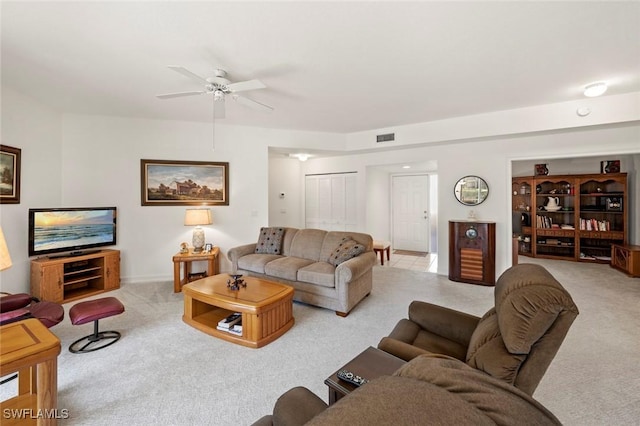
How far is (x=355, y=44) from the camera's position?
7.45 feet

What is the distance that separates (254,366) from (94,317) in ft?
5.04

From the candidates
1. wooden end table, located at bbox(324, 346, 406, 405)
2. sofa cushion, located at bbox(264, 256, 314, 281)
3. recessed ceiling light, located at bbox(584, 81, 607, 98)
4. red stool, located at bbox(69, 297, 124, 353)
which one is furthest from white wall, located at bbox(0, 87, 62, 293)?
recessed ceiling light, located at bbox(584, 81, 607, 98)

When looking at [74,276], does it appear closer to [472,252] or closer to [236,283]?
[236,283]

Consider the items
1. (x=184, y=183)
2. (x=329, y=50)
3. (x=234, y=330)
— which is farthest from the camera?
(x=184, y=183)

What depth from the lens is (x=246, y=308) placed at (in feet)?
8.23

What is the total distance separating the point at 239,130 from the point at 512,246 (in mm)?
5145

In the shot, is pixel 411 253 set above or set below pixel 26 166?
below

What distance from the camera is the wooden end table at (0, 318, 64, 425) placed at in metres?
1.41

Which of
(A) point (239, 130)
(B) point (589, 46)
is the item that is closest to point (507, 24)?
(B) point (589, 46)

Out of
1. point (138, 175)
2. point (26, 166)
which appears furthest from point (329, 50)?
point (26, 166)

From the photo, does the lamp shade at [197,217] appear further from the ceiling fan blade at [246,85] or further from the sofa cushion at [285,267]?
the ceiling fan blade at [246,85]

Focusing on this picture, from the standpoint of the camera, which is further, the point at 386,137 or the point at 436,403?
the point at 386,137

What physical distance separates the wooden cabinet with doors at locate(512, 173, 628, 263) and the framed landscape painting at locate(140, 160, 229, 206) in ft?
22.1

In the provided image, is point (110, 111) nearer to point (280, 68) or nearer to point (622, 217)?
point (280, 68)
